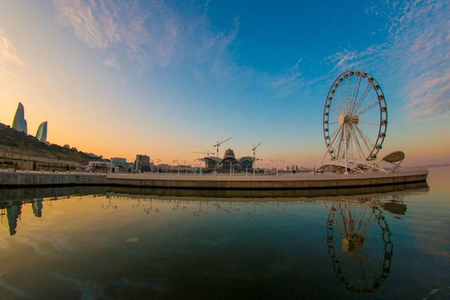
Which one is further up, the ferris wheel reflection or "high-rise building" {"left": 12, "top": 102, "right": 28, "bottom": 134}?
"high-rise building" {"left": 12, "top": 102, "right": 28, "bottom": 134}

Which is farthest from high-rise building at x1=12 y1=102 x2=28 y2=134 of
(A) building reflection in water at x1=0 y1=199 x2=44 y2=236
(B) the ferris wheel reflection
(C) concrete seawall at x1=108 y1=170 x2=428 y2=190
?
(B) the ferris wheel reflection

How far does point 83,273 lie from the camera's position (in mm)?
→ 7434

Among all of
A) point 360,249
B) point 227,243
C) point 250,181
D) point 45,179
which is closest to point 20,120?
point 45,179

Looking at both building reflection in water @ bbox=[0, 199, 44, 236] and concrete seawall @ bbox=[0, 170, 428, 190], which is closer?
building reflection in water @ bbox=[0, 199, 44, 236]

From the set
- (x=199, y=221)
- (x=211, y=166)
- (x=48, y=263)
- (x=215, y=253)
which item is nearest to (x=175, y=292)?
(x=215, y=253)

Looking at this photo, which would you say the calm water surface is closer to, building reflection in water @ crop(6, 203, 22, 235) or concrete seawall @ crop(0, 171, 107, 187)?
building reflection in water @ crop(6, 203, 22, 235)

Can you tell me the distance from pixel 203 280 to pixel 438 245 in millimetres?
12349

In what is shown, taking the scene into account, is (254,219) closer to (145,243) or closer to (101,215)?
(145,243)

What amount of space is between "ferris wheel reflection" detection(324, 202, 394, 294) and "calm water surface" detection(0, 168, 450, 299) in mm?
48

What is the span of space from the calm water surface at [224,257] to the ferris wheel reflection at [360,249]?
5cm

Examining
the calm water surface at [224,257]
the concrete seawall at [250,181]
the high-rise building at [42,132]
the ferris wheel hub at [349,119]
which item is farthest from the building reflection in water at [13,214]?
the high-rise building at [42,132]

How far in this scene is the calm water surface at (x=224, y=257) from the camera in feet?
21.1

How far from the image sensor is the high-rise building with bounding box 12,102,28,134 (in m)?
138

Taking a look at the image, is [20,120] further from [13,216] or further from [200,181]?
[13,216]
